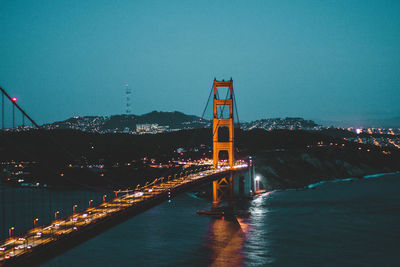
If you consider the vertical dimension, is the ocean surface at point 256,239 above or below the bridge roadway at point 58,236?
below

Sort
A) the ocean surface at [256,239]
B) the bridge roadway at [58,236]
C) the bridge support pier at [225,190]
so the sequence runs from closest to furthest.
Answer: the bridge roadway at [58,236] < the ocean surface at [256,239] < the bridge support pier at [225,190]

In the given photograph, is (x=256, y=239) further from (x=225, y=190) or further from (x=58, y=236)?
(x=225, y=190)

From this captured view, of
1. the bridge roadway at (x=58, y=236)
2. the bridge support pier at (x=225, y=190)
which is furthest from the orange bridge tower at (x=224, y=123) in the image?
the bridge roadway at (x=58, y=236)

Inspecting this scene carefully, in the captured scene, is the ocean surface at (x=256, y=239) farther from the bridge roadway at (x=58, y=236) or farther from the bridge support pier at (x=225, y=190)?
the bridge roadway at (x=58, y=236)

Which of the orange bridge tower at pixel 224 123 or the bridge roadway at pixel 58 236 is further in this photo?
the orange bridge tower at pixel 224 123

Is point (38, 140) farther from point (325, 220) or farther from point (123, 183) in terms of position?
point (325, 220)

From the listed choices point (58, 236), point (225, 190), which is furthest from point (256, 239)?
point (225, 190)

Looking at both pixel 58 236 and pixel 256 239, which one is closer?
pixel 58 236

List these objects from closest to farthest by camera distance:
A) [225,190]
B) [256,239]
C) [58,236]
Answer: [58,236] → [256,239] → [225,190]

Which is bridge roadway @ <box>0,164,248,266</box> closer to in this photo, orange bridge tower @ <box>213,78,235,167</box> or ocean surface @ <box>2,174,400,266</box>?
ocean surface @ <box>2,174,400,266</box>
